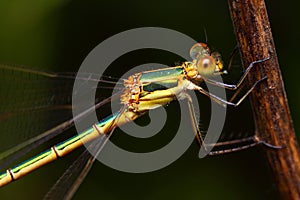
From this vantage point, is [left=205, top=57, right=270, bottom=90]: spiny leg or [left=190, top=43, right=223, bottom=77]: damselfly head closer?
[left=205, top=57, right=270, bottom=90]: spiny leg

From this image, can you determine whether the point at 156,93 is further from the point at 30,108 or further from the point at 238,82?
the point at 30,108

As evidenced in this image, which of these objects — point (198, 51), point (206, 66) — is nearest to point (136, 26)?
point (198, 51)

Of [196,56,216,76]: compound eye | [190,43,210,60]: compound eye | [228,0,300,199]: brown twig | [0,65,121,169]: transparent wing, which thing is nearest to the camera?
[228,0,300,199]: brown twig

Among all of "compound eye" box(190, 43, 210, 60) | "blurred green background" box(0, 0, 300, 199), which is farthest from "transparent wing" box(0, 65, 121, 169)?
"compound eye" box(190, 43, 210, 60)

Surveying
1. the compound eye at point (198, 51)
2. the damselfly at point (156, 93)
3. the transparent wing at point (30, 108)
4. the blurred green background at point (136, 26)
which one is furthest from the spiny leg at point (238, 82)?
the blurred green background at point (136, 26)

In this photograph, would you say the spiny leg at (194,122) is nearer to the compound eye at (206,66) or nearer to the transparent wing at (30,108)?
the compound eye at (206,66)

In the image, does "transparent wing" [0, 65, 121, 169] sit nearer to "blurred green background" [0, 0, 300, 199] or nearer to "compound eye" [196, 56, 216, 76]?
"blurred green background" [0, 0, 300, 199]

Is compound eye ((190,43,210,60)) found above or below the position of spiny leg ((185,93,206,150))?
above

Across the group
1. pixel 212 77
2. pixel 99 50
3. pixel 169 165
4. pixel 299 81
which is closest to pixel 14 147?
pixel 99 50
